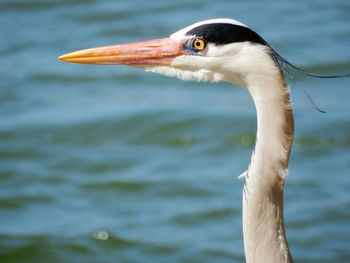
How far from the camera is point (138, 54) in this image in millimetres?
4348

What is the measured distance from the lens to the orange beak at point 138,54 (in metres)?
4.27

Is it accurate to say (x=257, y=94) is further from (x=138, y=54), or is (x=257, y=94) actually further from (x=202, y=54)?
(x=138, y=54)

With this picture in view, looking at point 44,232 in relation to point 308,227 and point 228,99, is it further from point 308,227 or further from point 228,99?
point 228,99

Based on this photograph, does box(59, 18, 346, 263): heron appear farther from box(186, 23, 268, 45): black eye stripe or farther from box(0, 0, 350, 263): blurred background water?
box(0, 0, 350, 263): blurred background water

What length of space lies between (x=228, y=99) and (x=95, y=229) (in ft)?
7.64

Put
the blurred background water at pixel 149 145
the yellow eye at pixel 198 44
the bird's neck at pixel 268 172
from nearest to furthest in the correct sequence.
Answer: the bird's neck at pixel 268 172
the yellow eye at pixel 198 44
the blurred background water at pixel 149 145

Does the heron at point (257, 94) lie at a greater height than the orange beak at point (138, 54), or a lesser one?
lesser

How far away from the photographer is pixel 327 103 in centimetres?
819

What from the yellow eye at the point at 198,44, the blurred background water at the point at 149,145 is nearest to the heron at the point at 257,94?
the yellow eye at the point at 198,44

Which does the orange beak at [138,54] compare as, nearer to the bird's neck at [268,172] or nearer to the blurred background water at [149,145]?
the bird's neck at [268,172]

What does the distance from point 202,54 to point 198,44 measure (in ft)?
0.16

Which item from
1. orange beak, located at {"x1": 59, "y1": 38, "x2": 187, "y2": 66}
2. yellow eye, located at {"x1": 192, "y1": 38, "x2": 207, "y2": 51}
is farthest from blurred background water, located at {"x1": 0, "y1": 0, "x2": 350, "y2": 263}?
yellow eye, located at {"x1": 192, "y1": 38, "x2": 207, "y2": 51}

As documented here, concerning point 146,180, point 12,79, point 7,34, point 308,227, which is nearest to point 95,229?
point 146,180

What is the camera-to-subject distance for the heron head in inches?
153
